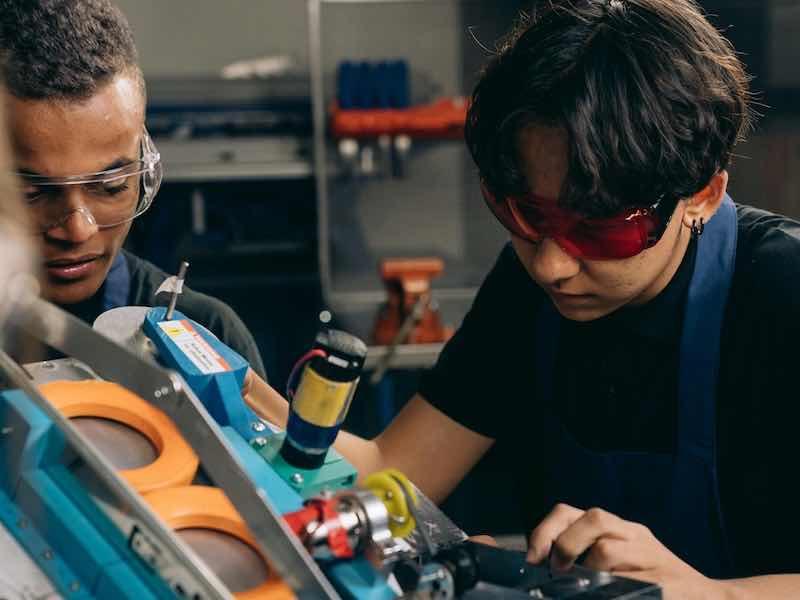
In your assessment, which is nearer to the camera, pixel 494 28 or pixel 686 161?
pixel 686 161

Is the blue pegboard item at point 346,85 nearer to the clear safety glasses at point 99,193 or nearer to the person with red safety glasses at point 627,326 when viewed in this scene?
the person with red safety glasses at point 627,326

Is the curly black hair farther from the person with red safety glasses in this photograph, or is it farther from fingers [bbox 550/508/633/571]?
fingers [bbox 550/508/633/571]

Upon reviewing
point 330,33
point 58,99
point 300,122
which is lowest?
point 300,122

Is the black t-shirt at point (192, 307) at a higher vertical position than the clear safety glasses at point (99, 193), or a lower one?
lower

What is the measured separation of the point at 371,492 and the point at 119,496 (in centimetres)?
18

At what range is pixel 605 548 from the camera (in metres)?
0.86

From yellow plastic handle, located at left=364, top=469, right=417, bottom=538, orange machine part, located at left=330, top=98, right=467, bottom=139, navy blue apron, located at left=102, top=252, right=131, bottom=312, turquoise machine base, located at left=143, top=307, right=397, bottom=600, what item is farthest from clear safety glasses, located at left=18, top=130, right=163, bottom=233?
orange machine part, located at left=330, top=98, right=467, bottom=139

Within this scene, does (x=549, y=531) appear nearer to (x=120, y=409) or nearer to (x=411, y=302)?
(x=120, y=409)

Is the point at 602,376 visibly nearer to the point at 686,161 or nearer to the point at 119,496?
the point at 686,161

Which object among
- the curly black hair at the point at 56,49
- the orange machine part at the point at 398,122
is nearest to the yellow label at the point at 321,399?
the curly black hair at the point at 56,49

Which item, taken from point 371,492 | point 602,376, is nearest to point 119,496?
point 371,492

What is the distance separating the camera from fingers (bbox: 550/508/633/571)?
854 millimetres

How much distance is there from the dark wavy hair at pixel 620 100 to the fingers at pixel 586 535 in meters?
0.31

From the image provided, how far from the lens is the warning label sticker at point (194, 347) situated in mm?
927
